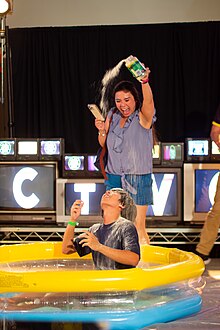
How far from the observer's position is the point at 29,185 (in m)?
6.57

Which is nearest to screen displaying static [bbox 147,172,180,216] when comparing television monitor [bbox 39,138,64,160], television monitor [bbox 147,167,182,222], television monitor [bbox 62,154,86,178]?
television monitor [bbox 147,167,182,222]

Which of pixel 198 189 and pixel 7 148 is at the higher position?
pixel 7 148

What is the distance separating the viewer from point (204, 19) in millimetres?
7762

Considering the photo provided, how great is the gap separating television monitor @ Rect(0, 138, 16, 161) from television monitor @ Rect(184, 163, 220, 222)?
1.72 meters

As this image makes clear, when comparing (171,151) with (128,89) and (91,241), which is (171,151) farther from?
(91,241)

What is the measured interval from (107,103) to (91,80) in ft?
12.6

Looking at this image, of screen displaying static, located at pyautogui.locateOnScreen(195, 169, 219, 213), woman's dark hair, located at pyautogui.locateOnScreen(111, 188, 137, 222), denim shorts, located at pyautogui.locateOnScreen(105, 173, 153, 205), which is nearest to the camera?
woman's dark hair, located at pyautogui.locateOnScreen(111, 188, 137, 222)

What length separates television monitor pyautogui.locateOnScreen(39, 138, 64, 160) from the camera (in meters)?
6.66

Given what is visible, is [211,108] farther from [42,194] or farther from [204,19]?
[42,194]

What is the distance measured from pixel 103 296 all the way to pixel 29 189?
11.1 ft

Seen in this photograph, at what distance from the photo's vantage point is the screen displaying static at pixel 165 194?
645cm

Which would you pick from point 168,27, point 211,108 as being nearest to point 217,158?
point 211,108

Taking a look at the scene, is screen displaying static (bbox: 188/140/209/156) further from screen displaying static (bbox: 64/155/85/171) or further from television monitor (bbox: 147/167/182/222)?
screen displaying static (bbox: 64/155/85/171)

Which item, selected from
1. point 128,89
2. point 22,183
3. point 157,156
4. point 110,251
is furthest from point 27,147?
point 110,251
